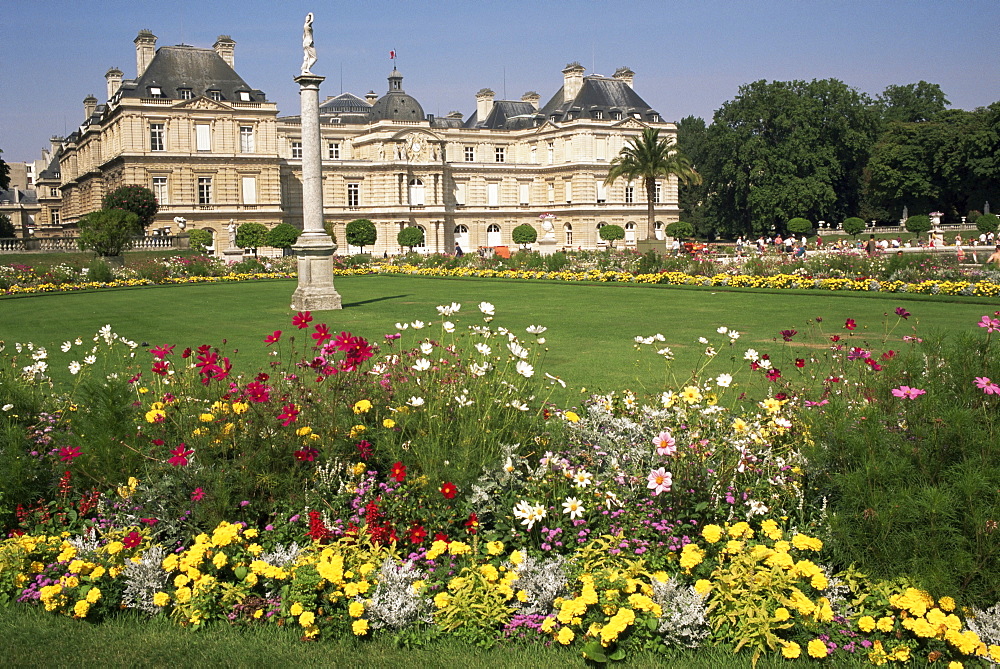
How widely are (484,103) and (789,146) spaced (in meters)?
27.0

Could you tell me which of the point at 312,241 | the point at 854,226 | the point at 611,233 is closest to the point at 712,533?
the point at 312,241

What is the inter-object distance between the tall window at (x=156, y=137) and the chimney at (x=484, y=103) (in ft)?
100

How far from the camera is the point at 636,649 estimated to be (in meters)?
4.23

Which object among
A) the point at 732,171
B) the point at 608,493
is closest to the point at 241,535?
the point at 608,493

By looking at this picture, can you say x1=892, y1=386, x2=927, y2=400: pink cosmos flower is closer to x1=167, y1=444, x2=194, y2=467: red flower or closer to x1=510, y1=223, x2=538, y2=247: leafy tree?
x1=167, y1=444, x2=194, y2=467: red flower

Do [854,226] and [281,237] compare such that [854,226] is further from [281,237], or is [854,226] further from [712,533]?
[712,533]

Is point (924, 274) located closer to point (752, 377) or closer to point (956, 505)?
point (752, 377)

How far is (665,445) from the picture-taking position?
4980 millimetres

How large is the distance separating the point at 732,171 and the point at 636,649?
6764 centimetres

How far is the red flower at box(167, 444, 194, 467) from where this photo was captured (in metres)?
4.93

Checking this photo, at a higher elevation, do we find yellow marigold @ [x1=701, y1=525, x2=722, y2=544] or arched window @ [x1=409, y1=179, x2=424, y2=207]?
arched window @ [x1=409, y1=179, x2=424, y2=207]

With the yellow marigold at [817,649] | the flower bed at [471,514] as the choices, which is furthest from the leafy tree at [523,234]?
the yellow marigold at [817,649]

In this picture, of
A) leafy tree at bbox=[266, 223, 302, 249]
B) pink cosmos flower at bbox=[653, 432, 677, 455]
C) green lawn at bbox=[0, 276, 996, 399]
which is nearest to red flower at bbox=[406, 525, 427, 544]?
pink cosmos flower at bbox=[653, 432, 677, 455]

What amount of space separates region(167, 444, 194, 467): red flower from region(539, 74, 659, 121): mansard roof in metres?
66.7
